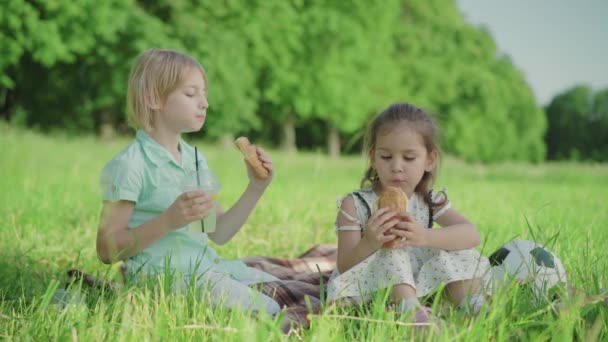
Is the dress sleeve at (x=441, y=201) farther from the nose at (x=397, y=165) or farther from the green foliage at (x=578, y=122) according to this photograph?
the green foliage at (x=578, y=122)

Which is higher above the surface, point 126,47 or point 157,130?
point 126,47

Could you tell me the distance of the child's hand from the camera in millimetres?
2551

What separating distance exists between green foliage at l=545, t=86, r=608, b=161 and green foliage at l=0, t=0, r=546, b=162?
75.4 feet

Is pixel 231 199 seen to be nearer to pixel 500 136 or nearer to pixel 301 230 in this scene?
pixel 301 230

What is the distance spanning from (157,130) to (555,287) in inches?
71.5

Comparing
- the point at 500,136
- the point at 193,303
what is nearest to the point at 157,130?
the point at 193,303

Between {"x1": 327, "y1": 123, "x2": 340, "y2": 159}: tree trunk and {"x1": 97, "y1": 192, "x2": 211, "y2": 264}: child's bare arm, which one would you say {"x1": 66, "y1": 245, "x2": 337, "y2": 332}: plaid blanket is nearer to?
{"x1": 97, "y1": 192, "x2": 211, "y2": 264}: child's bare arm

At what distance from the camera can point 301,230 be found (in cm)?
491

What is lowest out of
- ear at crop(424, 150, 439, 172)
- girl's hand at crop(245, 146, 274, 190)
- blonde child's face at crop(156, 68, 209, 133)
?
girl's hand at crop(245, 146, 274, 190)

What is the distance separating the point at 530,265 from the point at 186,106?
161 centimetres

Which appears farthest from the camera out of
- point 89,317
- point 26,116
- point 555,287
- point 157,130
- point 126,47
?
point 26,116

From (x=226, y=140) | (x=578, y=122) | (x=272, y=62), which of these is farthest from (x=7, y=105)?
(x=578, y=122)

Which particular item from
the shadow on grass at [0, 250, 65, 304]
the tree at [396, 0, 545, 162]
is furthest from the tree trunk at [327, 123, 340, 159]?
the shadow on grass at [0, 250, 65, 304]

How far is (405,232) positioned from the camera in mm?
2545
